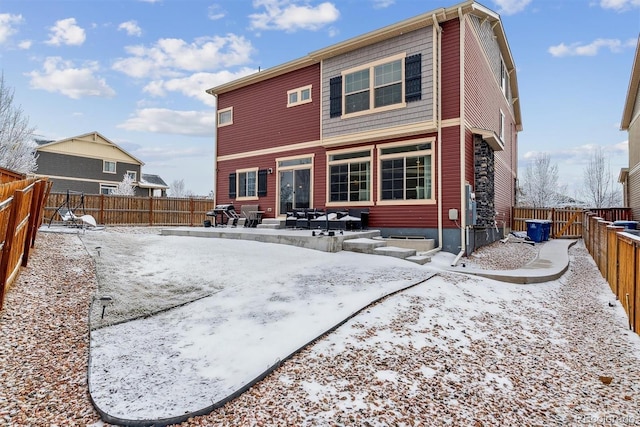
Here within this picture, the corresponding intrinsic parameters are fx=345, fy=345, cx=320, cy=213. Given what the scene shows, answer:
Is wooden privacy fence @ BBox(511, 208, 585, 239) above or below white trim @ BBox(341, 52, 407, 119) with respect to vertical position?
below

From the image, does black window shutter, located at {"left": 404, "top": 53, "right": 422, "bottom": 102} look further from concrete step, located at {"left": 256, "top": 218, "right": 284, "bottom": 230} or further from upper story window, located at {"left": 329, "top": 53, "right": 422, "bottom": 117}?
concrete step, located at {"left": 256, "top": 218, "right": 284, "bottom": 230}

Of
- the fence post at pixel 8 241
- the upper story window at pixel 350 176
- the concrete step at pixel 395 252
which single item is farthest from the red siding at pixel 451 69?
the fence post at pixel 8 241

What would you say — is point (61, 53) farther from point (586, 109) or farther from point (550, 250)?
point (586, 109)

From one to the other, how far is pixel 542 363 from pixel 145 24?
13311 mm

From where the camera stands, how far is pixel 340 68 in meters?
10.8

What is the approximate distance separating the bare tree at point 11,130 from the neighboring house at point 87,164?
408 inches

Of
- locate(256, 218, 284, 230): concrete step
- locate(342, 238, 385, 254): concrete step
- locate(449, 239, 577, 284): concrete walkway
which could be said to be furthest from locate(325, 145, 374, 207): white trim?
locate(449, 239, 577, 284): concrete walkway

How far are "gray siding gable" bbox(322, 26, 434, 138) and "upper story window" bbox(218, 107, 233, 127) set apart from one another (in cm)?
498

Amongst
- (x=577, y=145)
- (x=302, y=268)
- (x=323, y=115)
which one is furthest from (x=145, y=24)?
(x=577, y=145)

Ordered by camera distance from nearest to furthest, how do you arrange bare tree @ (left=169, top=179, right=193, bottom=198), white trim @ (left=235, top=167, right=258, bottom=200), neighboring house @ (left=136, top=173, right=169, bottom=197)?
white trim @ (left=235, top=167, right=258, bottom=200) → neighboring house @ (left=136, top=173, right=169, bottom=197) → bare tree @ (left=169, top=179, right=193, bottom=198)

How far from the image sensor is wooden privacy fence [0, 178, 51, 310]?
3484mm

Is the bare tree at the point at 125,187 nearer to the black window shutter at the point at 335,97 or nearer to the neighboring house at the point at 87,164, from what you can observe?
the neighboring house at the point at 87,164

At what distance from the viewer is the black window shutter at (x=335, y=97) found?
10758mm

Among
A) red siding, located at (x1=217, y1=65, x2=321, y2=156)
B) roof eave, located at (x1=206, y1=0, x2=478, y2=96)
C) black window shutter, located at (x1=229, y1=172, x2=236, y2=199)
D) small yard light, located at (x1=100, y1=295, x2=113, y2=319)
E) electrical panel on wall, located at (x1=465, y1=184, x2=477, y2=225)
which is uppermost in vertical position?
roof eave, located at (x1=206, y1=0, x2=478, y2=96)
